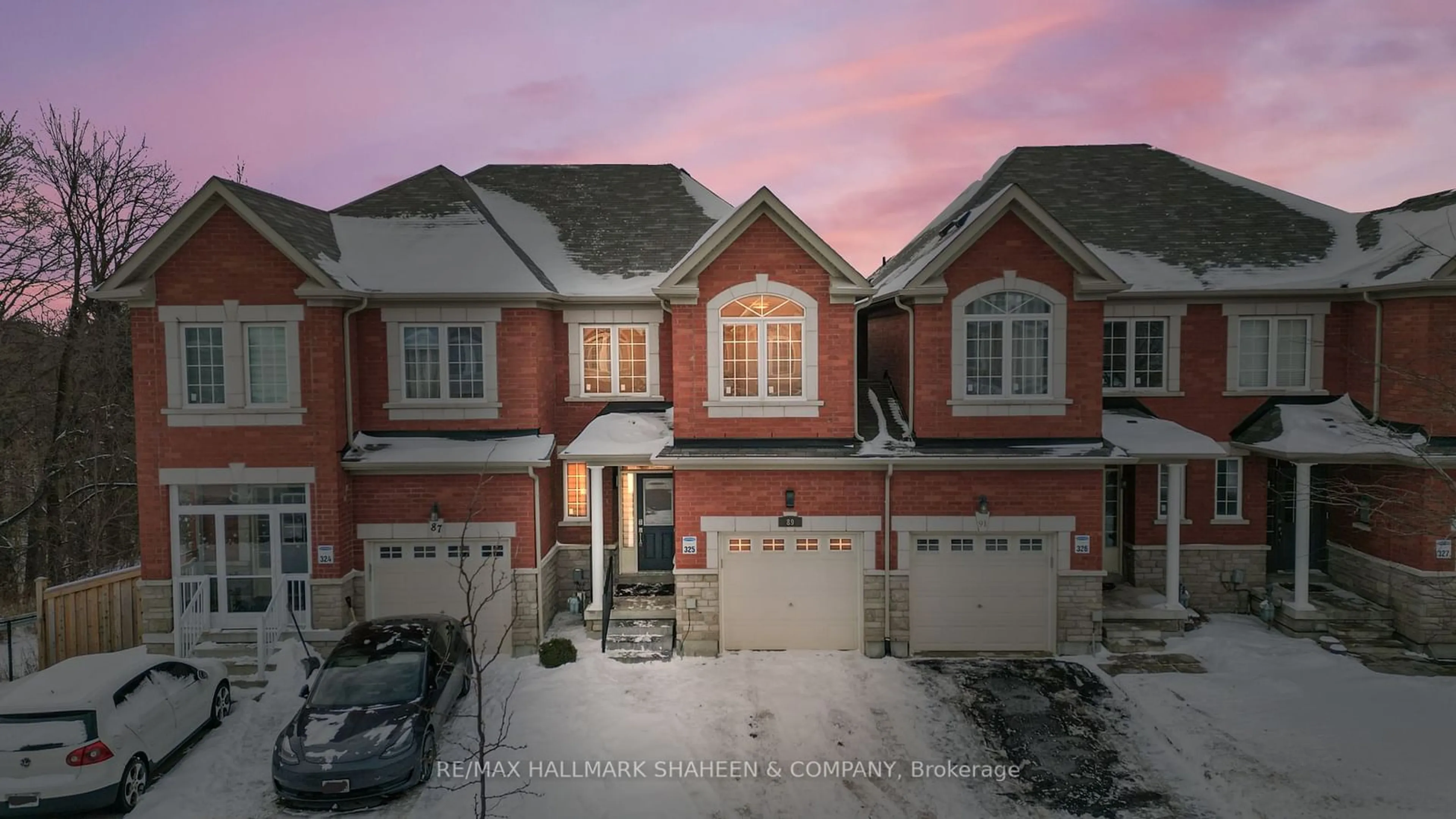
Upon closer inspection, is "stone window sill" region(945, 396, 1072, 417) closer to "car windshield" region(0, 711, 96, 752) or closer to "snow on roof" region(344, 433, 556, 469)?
"snow on roof" region(344, 433, 556, 469)

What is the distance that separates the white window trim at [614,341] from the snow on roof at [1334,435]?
517 inches

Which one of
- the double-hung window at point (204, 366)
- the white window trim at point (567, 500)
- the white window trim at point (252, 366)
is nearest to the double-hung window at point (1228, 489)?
the white window trim at point (567, 500)

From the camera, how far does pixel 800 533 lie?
1458 cm

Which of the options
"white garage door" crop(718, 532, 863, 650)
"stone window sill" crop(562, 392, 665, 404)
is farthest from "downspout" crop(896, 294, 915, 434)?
"stone window sill" crop(562, 392, 665, 404)

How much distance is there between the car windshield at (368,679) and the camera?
10719 mm

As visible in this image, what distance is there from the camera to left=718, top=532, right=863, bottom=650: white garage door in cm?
1472

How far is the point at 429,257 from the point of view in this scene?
1612cm

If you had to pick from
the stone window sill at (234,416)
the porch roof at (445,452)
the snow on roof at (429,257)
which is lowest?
the porch roof at (445,452)

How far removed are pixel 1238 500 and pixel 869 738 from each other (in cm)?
1119

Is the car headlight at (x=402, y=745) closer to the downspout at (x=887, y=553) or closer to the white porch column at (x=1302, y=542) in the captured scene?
the downspout at (x=887, y=553)

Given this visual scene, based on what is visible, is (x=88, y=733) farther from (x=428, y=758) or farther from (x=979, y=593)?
(x=979, y=593)

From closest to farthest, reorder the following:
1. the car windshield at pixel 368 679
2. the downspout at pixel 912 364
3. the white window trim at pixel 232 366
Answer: the car windshield at pixel 368 679 < the white window trim at pixel 232 366 < the downspout at pixel 912 364

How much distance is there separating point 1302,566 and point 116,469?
1253 inches

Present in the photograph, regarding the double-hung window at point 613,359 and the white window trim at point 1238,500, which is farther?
the double-hung window at point 613,359
